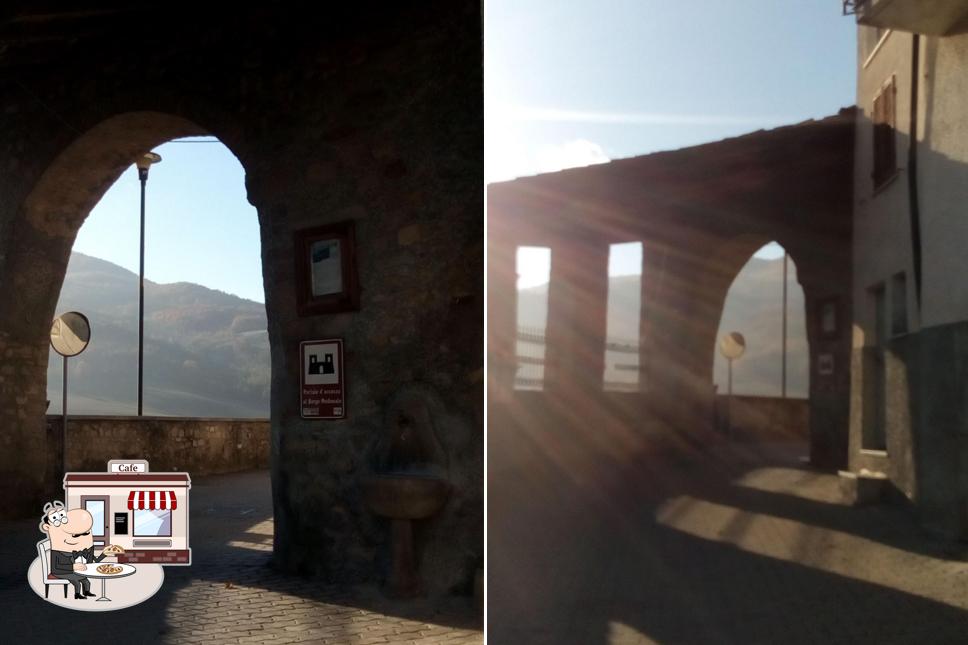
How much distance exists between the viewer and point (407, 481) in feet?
11.0

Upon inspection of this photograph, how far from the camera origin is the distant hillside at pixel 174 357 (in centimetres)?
5531

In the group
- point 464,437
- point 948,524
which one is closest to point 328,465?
point 464,437

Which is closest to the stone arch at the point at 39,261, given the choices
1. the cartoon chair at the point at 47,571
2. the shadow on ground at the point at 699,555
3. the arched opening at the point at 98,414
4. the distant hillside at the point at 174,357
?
the arched opening at the point at 98,414

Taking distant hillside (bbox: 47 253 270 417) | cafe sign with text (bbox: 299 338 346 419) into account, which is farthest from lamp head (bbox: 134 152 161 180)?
distant hillside (bbox: 47 253 270 417)

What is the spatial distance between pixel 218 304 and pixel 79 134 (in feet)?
259

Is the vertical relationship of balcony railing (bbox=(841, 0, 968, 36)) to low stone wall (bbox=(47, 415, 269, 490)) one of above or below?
above

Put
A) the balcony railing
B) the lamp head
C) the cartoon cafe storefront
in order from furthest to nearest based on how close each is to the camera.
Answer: the lamp head
the cartoon cafe storefront
the balcony railing

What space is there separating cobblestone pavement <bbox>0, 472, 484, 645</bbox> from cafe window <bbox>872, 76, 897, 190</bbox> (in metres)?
2.19

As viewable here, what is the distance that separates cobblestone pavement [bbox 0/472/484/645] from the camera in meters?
2.99

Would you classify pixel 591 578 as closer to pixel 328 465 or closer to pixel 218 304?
pixel 328 465

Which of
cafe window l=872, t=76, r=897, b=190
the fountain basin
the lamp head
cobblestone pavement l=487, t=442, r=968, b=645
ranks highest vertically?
the lamp head

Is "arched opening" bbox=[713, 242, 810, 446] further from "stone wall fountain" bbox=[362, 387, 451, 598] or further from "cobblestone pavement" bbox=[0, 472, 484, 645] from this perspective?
"stone wall fountain" bbox=[362, 387, 451, 598]

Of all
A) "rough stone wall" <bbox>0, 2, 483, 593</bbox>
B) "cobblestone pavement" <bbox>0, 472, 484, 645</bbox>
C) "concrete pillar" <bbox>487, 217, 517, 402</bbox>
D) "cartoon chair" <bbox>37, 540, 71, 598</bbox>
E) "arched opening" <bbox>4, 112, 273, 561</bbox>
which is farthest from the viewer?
"arched opening" <bbox>4, 112, 273, 561</bbox>

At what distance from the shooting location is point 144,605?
3.38m
